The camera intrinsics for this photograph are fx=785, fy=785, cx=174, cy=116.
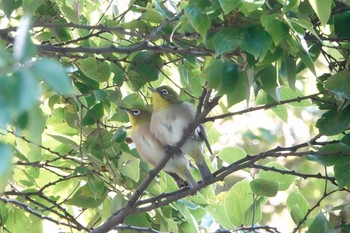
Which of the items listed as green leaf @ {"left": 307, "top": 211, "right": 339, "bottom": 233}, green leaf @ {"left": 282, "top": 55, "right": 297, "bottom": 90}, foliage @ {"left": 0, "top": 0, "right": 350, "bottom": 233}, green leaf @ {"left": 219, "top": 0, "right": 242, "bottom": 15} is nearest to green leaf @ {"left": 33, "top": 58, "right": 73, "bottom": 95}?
foliage @ {"left": 0, "top": 0, "right": 350, "bottom": 233}

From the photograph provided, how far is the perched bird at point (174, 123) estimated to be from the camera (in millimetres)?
4090

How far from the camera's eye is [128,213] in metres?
3.30

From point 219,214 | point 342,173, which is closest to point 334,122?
point 342,173

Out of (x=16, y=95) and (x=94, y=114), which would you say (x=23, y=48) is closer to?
(x=16, y=95)

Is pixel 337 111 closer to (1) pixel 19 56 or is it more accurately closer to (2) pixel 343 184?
(2) pixel 343 184

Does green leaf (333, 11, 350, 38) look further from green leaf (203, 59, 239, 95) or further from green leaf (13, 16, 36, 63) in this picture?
green leaf (13, 16, 36, 63)

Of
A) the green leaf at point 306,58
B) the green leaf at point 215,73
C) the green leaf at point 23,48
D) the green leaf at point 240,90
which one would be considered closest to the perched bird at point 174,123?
the green leaf at point 240,90

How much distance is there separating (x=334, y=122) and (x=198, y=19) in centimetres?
86

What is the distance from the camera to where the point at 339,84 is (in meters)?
2.76

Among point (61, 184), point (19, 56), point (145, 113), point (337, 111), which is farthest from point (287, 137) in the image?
point (19, 56)

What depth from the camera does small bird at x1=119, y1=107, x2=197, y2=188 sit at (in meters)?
4.19

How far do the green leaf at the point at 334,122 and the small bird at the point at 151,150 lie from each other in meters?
1.28

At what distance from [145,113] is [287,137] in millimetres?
5345

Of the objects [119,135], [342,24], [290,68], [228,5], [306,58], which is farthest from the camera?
[119,135]
